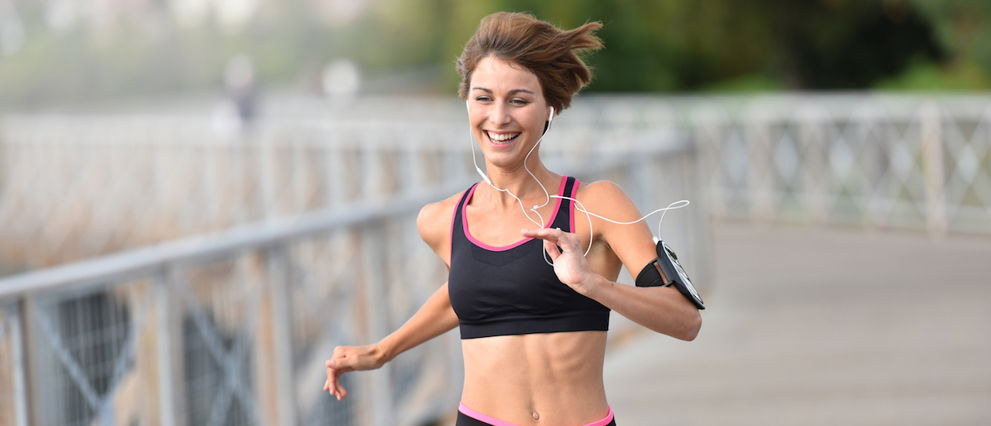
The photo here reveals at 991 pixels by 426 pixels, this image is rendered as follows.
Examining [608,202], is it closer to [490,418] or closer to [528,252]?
[528,252]

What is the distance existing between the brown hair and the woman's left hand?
349 mm

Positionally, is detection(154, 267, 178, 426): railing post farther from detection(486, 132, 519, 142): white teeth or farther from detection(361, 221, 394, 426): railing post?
detection(486, 132, 519, 142): white teeth

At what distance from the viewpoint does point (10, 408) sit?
3.19 meters

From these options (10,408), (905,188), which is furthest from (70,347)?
(905,188)

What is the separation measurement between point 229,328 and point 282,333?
0.59 m

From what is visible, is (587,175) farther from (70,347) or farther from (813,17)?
(813,17)

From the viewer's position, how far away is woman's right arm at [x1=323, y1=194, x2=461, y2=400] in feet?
6.86

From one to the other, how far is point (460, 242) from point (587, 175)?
14.8 feet

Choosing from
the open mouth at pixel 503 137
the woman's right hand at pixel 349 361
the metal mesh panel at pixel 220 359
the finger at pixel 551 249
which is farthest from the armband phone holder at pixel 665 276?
the metal mesh panel at pixel 220 359

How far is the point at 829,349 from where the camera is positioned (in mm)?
5820

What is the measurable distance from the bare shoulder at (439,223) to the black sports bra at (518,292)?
4.0 inches

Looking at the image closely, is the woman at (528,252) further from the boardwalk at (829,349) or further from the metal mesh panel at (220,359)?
the boardwalk at (829,349)

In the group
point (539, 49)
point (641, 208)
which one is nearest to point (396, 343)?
point (539, 49)

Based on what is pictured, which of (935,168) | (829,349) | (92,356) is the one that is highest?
(935,168)
